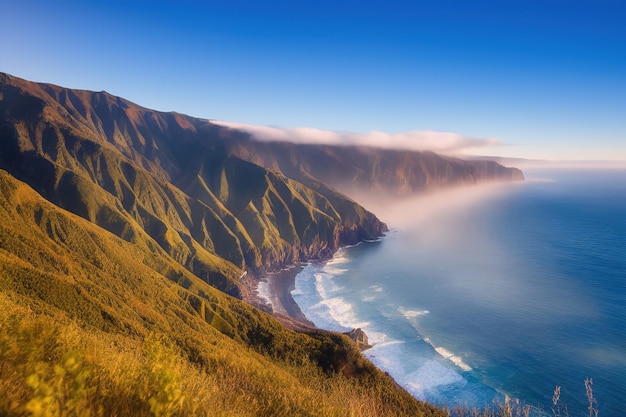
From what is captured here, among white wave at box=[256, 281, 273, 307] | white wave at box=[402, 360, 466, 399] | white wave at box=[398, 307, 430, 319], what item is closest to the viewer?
white wave at box=[402, 360, 466, 399]

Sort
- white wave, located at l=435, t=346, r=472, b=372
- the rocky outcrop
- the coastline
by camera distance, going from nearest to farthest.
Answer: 1. white wave, located at l=435, t=346, r=472, b=372
2. the rocky outcrop
3. the coastline

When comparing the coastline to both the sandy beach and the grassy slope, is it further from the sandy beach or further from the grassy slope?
the grassy slope

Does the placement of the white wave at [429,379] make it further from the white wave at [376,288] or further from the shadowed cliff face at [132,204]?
the shadowed cliff face at [132,204]

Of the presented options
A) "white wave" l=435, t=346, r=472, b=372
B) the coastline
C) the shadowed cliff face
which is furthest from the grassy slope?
the shadowed cliff face

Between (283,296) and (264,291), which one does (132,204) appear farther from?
(283,296)

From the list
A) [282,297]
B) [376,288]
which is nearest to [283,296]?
[282,297]

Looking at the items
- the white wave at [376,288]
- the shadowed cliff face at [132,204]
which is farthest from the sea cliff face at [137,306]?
the white wave at [376,288]

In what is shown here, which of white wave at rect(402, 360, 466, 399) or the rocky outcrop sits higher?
white wave at rect(402, 360, 466, 399)

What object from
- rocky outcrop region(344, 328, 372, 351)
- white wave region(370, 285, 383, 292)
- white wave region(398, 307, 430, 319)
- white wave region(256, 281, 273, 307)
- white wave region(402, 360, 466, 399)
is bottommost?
white wave region(256, 281, 273, 307)

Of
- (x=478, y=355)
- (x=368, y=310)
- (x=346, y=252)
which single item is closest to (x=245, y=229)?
(x=346, y=252)
